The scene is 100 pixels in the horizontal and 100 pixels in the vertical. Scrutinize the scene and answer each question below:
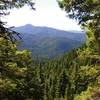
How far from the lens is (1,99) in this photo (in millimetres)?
12312

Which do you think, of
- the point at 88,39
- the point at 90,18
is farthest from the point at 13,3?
the point at 88,39

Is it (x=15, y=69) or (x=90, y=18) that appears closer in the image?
(x=15, y=69)

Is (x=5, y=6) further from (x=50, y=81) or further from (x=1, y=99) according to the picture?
(x=50, y=81)

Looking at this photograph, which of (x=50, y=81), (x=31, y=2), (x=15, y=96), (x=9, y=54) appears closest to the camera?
(x=31, y=2)

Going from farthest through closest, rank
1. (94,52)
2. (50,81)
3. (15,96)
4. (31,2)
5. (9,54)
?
(50,81)
(94,52)
(9,54)
(15,96)
(31,2)

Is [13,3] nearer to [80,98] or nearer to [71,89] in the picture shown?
[80,98]

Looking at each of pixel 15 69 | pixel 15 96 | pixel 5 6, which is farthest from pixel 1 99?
pixel 5 6

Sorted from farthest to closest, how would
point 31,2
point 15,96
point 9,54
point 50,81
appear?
point 50,81, point 9,54, point 15,96, point 31,2

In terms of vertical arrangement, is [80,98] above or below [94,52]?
below

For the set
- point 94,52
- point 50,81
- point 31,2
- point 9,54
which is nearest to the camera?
point 31,2

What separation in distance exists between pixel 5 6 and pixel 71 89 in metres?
96.1

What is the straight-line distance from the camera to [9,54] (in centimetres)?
1417

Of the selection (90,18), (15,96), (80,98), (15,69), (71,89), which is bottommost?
(71,89)

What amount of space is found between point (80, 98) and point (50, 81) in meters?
87.2
